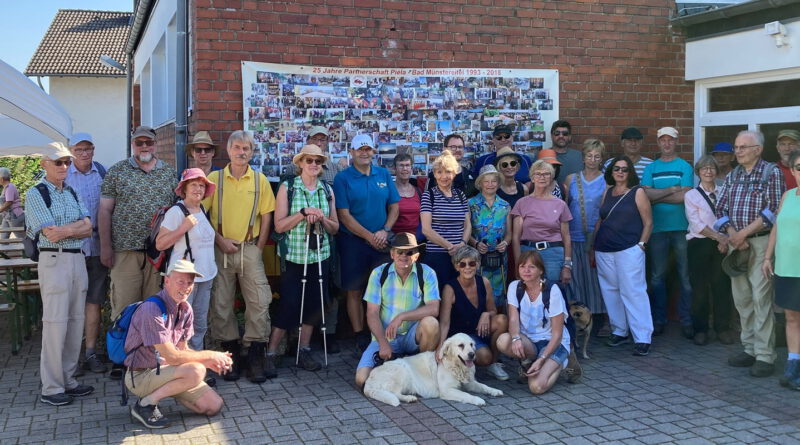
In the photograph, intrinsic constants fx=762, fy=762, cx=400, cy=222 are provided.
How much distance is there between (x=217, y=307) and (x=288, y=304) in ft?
2.05

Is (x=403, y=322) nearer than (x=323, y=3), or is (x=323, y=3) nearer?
(x=403, y=322)

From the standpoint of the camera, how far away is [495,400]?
5.99 m

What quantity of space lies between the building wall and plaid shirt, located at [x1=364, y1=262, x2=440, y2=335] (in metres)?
25.8

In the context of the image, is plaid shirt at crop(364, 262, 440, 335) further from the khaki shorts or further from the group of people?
the khaki shorts

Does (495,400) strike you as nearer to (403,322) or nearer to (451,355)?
(451,355)

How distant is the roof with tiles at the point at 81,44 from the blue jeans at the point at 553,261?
24918 mm

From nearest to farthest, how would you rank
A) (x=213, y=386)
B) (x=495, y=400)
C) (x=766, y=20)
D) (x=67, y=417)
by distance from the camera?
(x=67, y=417) → (x=495, y=400) → (x=213, y=386) → (x=766, y=20)

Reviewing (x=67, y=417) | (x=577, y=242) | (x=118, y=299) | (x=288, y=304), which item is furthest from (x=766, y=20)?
(x=67, y=417)

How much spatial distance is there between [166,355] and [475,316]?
8.77 ft

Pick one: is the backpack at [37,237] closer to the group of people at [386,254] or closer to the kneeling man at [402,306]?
the group of people at [386,254]

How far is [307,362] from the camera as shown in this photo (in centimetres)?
688

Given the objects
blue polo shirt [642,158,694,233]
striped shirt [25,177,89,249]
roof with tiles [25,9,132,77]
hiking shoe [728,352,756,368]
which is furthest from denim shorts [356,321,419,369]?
roof with tiles [25,9,132,77]

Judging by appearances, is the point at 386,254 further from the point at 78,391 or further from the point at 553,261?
the point at 78,391

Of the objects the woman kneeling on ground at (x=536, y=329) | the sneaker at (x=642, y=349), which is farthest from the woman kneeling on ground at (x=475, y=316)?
the sneaker at (x=642, y=349)
